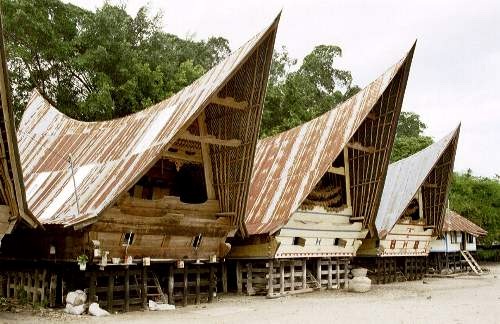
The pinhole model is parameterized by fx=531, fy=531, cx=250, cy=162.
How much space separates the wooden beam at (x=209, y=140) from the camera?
17.6 metres

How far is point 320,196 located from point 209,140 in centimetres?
777

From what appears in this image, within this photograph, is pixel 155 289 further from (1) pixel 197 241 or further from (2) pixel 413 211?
(2) pixel 413 211

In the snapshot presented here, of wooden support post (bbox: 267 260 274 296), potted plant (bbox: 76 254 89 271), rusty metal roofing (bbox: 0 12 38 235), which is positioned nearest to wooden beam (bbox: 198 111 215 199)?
wooden support post (bbox: 267 260 274 296)

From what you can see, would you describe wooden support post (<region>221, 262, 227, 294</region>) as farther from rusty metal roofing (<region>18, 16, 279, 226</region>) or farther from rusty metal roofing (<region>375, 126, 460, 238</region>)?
rusty metal roofing (<region>375, 126, 460, 238</region>)

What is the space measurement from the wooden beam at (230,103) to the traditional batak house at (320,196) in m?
4.95

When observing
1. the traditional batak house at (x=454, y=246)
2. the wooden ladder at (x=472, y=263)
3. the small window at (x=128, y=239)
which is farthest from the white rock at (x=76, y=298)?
the wooden ladder at (x=472, y=263)

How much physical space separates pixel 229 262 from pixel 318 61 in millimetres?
37191

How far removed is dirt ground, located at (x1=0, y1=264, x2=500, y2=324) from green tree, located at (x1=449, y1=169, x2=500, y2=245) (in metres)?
22.3

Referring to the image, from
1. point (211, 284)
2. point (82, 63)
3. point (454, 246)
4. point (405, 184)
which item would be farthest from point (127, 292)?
point (454, 246)

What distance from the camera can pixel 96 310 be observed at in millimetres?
15594

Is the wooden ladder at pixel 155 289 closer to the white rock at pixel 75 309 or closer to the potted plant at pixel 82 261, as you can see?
the white rock at pixel 75 309

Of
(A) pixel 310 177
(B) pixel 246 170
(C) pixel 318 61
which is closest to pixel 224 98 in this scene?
(B) pixel 246 170

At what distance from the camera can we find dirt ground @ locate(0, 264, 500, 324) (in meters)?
14.5

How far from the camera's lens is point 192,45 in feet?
171
